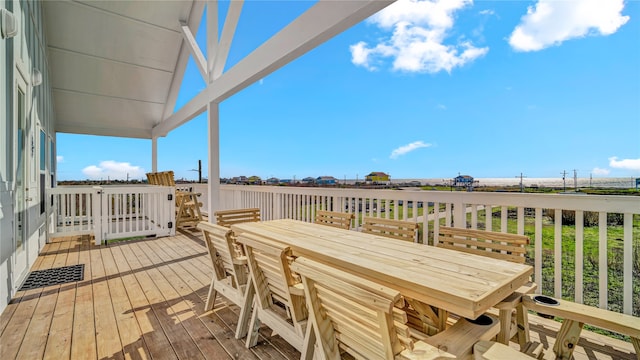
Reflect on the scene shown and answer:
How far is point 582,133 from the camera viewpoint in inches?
246

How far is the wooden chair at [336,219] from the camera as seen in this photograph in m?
3.16

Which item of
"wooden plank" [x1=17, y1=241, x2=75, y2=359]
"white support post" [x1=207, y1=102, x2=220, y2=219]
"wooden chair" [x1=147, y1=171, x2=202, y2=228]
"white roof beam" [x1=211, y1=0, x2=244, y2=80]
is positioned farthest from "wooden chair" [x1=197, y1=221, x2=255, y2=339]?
"wooden chair" [x1=147, y1=171, x2=202, y2=228]

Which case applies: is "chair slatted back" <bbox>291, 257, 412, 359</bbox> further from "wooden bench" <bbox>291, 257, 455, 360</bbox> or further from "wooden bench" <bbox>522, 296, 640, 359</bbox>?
"wooden bench" <bbox>522, 296, 640, 359</bbox>

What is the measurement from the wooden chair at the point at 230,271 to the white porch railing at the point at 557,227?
194 centimetres

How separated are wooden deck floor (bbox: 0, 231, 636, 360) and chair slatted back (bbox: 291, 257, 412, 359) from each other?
0.90m

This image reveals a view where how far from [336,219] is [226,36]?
3370 millimetres

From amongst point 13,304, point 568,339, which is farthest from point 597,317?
point 13,304

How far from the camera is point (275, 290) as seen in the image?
1.87m

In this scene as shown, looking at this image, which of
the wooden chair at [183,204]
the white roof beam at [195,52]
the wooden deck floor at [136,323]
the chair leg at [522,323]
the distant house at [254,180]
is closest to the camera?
the chair leg at [522,323]

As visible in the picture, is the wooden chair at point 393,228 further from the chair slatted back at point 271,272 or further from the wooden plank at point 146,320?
the wooden plank at point 146,320

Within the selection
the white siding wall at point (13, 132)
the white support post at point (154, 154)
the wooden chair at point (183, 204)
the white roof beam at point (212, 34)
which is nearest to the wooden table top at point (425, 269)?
the white siding wall at point (13, 132)

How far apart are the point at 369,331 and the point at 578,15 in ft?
17.7

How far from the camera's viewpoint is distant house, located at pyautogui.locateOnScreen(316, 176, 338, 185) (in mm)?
5263

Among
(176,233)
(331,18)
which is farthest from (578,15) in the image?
(176,233)
